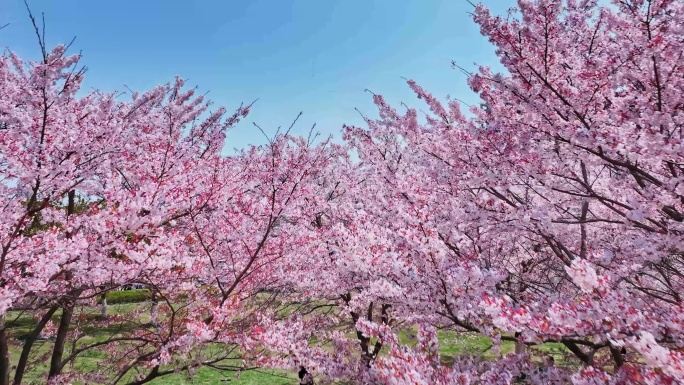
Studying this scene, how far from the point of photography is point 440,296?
13.4 ft

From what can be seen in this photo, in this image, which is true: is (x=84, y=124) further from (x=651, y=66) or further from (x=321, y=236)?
(x=651, y=66)

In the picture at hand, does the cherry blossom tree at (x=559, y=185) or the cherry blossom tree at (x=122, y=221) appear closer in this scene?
the cherry blossom tree at (x=559, y=185)

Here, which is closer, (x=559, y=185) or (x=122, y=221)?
(x=122, y=221)

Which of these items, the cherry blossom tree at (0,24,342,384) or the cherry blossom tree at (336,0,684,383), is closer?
the cherry blossom tree at (336,0,684,383)

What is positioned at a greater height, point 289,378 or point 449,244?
point 449,244

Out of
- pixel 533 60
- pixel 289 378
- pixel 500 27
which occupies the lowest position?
pixel 289 378

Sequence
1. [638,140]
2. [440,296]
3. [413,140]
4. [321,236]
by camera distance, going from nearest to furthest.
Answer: [638,140] < [440,296] < [413,140] < [321,236]

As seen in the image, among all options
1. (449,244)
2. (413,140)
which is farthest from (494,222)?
(413,140)

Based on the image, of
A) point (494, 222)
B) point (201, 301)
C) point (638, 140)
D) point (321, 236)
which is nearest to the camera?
point (638, 140)

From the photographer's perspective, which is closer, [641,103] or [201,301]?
[641,103]

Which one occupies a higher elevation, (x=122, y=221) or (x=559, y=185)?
(x=559, y=185)

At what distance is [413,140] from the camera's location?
6938 mm

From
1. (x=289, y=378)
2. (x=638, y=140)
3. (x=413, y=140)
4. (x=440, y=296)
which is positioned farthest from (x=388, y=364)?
(x=289, y=378)

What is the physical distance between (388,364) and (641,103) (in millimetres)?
3383
